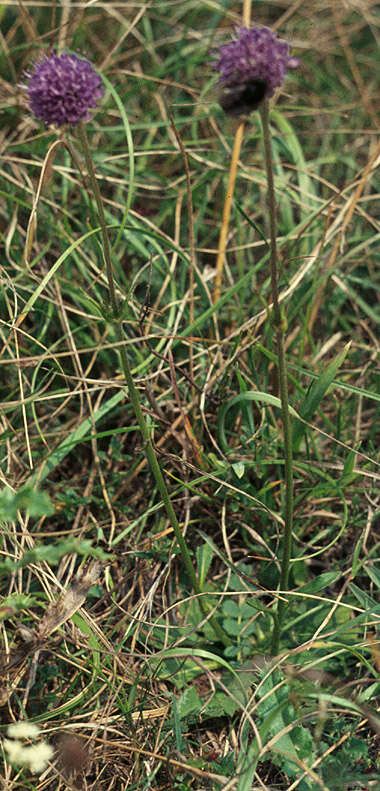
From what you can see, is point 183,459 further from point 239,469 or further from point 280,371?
point 280,371

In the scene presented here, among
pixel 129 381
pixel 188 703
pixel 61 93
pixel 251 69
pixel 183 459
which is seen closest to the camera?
pixel 251 69

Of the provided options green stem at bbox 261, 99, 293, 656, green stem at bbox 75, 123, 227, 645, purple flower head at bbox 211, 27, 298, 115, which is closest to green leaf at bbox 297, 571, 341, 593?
green stem at bbox 261, 99, 293, 656

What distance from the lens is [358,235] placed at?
2.37 metres

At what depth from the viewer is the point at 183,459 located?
1753 millimetres

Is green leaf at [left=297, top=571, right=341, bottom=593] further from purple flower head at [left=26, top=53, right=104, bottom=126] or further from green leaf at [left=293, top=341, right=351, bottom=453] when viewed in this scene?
purple flower head at [left=26, top=53, right=104, bottom=126]

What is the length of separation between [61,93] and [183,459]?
36.0 inches

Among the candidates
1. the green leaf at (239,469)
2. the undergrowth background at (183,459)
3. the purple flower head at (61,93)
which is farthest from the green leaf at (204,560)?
the purple flower head at (61,93)

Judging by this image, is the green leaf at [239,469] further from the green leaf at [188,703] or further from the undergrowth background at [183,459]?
the green leaf at [188,703]

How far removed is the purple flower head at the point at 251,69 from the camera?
1.02 metres

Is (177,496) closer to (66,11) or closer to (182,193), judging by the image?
(182,193)

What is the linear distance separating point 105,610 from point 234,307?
0.91 m

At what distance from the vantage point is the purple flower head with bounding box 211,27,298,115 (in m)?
1.02

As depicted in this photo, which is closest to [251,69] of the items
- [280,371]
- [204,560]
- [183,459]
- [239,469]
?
[280,371]

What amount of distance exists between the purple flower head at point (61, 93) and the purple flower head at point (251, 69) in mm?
260
